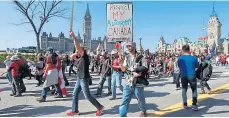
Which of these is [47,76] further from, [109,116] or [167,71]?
[167,71]

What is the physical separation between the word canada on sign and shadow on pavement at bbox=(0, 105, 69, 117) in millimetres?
2929

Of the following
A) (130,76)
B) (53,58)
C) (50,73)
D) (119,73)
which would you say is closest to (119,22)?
(119,73)

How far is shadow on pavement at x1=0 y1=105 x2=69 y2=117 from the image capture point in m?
7.43

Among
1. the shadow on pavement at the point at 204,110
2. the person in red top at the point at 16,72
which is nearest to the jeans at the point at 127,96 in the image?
the shadow on pavement at the point at 204,110

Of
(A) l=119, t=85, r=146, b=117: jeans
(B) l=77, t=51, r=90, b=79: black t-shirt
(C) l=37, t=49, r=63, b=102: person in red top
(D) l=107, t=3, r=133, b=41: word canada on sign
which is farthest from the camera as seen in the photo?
(D) l=107, t=3, r=133, b=41: word canada on sign

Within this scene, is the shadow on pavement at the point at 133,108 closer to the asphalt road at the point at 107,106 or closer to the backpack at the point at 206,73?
the asphalt road at the point at 107,106

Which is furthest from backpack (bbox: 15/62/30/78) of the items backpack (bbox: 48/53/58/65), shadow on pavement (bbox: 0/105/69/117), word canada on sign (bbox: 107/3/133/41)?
word canada on sign (bbox: 107/3/133/41)

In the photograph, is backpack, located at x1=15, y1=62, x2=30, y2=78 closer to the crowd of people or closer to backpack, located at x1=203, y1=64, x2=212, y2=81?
the crowd of people

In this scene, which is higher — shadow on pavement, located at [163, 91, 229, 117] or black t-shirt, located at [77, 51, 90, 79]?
black t-shirt, located at [77, 51, 90, 79]

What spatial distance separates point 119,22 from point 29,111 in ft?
13.0

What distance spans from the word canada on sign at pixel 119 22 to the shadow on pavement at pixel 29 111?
2.93 metres

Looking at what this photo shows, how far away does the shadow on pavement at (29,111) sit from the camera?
743 cm

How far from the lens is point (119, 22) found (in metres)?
9.68

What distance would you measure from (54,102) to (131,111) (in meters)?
2.77
